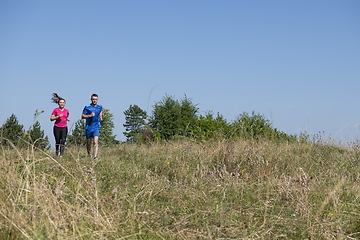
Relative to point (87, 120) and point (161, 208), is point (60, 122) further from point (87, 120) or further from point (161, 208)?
point (161, 208)

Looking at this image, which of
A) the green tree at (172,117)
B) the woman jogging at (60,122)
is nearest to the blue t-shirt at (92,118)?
the woman jogging at (60,122)

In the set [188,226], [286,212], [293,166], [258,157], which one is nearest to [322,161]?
[293,166]

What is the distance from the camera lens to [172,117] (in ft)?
61.2

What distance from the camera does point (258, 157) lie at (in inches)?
265

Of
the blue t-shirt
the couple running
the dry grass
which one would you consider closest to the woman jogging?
the couple running

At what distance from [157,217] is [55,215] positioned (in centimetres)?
99

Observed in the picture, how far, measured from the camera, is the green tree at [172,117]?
1825 cm

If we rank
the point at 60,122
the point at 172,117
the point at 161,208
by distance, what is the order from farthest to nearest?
the point at 172,117
the point at 60,122
the point at 161,208

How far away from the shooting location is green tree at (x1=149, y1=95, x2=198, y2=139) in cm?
1825

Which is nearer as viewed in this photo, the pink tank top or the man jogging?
the man jogging

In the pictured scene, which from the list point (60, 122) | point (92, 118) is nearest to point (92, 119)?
point (92, 118)

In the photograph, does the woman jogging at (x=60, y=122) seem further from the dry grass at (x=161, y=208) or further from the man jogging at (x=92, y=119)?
the dry grass at (x=161, y=208)

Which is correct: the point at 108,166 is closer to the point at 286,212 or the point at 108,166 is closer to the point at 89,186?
the point at 89,186

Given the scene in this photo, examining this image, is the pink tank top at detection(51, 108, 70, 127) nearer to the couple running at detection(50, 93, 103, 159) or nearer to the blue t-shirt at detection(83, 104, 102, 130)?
the couple running at detection(50, 93, 103, 159)
